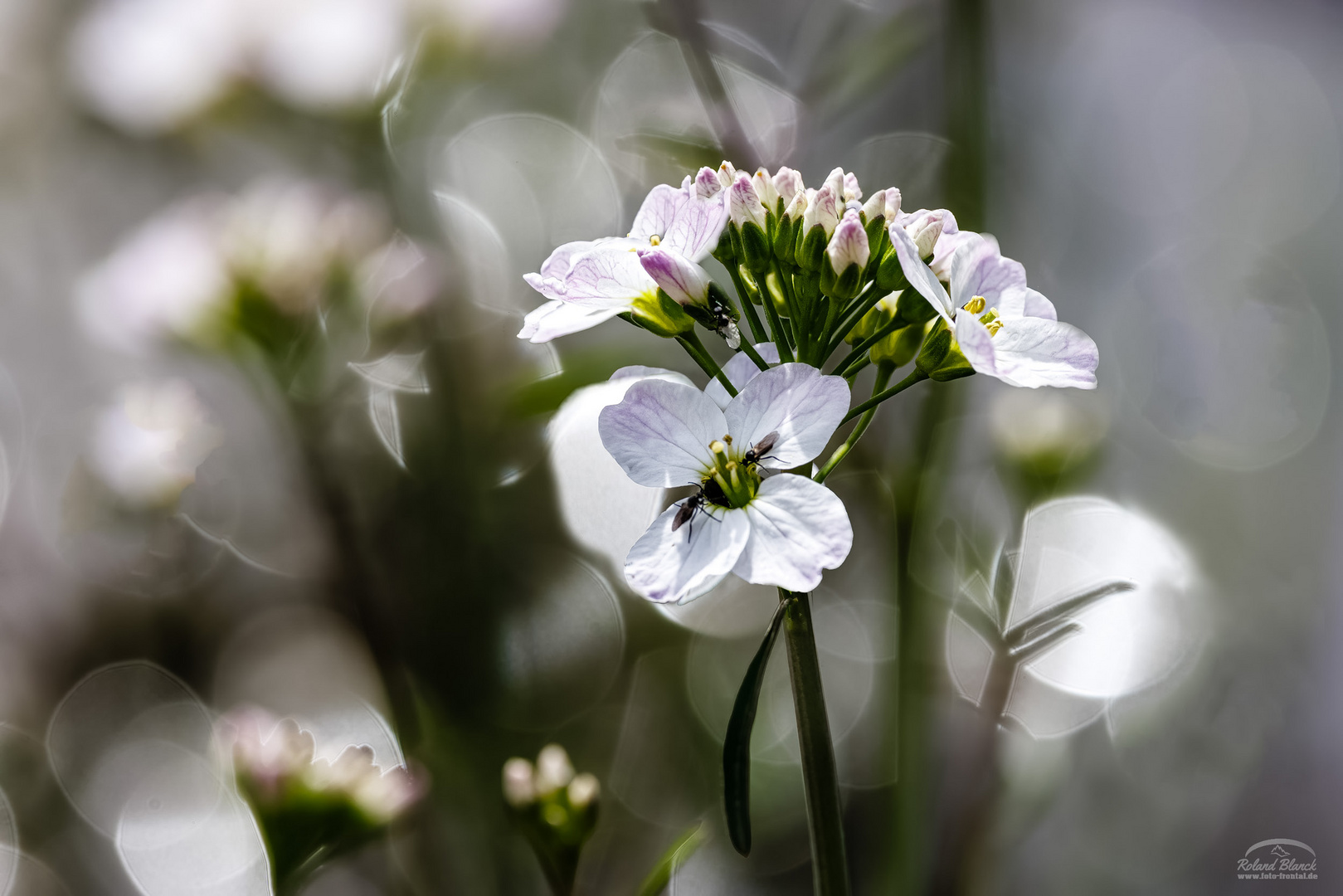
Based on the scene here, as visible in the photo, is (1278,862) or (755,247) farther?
(1278,862)

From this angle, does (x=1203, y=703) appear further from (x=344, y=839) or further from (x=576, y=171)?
(x=576, y=171)

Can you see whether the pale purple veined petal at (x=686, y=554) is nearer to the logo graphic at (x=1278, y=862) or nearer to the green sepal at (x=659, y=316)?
the green sepal at (x=659, y=316)

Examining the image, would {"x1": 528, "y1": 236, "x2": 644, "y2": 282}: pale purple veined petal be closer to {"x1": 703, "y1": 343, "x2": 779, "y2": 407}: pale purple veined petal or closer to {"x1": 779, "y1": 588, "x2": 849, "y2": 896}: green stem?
{"x1": 703, "y1": 343, "x2": 779, "y2": 407}: pale purple veined petal

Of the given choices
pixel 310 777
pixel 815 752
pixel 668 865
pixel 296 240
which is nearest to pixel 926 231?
pixel 815 752

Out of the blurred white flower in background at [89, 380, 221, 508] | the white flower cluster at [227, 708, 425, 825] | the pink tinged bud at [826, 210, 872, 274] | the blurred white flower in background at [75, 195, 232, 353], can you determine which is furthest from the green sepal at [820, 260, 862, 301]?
the blurred white flower in background at [89, 380, 221, 508]

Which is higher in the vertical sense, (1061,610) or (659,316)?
(659,316)

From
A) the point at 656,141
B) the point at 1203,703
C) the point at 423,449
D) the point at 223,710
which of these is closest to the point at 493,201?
the point at 423,449

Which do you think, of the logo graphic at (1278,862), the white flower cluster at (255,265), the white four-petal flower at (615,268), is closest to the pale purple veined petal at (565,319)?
the white four-petal flower at (615,268)

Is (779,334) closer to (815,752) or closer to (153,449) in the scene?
(815,752)
